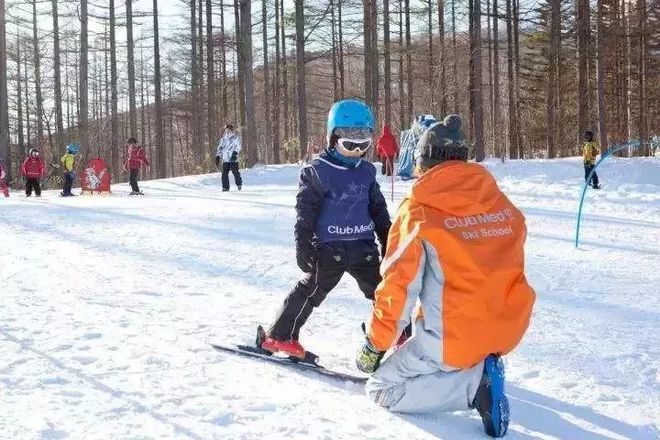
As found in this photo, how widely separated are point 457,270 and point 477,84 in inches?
859

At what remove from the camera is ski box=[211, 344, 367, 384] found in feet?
12.4

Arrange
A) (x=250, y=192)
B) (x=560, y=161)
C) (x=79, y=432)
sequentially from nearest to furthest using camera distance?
(x=79, y=432), (x=250, y=192), (x=560, y=161)

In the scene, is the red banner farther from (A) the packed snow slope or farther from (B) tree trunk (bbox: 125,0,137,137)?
(B) tree trunk (bbox: 125,0,137,137)

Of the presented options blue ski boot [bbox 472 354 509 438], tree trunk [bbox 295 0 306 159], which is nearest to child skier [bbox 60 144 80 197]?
tree trunk [bbox 295 0 306 159]

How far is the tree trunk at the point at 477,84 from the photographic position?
22812mm

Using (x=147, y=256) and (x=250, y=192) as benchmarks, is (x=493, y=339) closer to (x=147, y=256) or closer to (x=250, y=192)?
(x=147, y=256)

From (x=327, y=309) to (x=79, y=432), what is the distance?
9.09 ft

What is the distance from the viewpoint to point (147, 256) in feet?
Result: 25.0

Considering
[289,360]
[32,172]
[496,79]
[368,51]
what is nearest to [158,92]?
[368,51]

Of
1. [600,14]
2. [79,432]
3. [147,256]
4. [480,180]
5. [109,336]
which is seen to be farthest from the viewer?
[600,14]

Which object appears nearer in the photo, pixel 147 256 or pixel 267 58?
pixel 147 256

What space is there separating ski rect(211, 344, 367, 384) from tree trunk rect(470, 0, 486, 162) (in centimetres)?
1968

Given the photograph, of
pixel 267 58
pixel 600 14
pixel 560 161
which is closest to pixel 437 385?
pixel 560 161

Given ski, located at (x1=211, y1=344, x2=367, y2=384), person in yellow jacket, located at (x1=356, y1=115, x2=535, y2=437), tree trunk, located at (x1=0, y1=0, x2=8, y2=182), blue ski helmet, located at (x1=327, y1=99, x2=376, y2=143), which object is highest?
tree trunk, located at (x1=0, y1=0, x2=8, y2=182)
